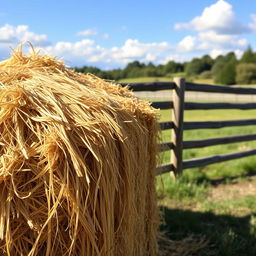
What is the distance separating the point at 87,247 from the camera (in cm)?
150

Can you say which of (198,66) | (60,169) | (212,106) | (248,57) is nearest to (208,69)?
(198,66)

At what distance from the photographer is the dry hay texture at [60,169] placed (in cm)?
141

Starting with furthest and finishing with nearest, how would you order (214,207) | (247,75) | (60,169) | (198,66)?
1. (198,66)
2. (247,75)
3. (214,207)
4. (60,169)

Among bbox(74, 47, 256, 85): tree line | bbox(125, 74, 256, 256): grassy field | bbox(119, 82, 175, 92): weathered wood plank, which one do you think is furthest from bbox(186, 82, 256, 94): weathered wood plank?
bbox(74, 47, 256, 85): tree line

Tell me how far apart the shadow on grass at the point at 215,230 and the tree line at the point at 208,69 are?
3936cm

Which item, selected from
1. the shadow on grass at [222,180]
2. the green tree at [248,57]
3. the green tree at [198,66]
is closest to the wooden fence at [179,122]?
the shadow on grass at [222,180]

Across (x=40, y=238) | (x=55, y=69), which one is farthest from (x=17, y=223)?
(x=55, y=69)

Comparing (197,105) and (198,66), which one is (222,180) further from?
(198,66)

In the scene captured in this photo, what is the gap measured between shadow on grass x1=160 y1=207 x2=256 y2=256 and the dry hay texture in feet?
4.47

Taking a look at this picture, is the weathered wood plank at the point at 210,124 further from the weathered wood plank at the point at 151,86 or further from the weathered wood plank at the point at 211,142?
the weathered wood plank at the point at 151,86

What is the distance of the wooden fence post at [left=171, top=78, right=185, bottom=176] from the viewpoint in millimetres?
4969

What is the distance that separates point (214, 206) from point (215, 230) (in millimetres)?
681

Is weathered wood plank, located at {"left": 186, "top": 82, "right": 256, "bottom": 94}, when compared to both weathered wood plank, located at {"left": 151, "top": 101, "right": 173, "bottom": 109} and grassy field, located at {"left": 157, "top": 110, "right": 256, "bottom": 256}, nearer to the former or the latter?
weathered wood plank, located at {"left": 151, "top": 101, "right": 173, "bottom": 109}

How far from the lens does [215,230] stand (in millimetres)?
3484
